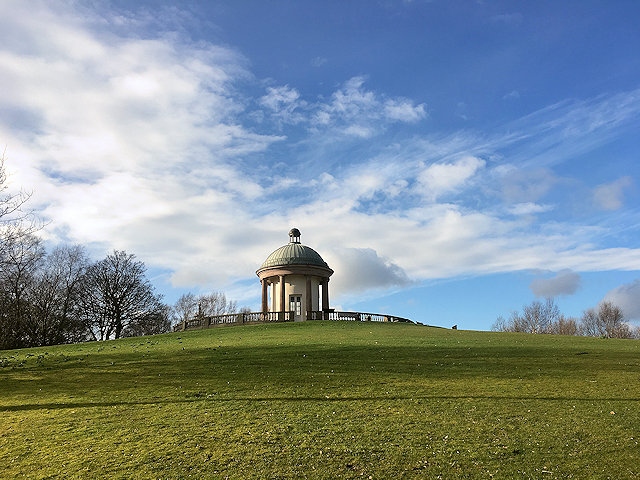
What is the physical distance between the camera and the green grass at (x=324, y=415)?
12.6m

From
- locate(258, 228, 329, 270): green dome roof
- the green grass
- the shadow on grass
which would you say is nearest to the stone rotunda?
locate(258, 228, 329, 270): green dome roof

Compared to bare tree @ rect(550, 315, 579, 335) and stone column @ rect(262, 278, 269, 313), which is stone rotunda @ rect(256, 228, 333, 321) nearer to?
stone column @ rect(262, 278, 269, 313)

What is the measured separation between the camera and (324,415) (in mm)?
16156

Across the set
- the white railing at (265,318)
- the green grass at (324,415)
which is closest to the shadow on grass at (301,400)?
the green grass at (324,415)

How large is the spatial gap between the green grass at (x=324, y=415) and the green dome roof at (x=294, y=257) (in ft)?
97.1

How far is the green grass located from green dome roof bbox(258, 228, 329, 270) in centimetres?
2958

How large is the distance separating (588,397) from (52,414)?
54.6ft

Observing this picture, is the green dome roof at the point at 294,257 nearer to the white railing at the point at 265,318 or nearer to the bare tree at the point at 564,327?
the white railing at the point at 265,318

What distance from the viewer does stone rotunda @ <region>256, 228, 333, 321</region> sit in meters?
57.8

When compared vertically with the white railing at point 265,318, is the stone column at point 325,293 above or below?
above

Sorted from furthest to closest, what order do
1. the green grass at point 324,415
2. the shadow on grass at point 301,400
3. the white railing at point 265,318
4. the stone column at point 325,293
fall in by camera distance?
the stone column at point 325,293 < the white railing at point 265,318 < the shadow on grass at point 301,400 < the green grass at point 324,415

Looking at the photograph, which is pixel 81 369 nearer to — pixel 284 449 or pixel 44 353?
pixel 44 353

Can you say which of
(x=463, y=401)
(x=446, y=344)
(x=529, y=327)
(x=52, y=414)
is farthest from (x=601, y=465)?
(x=529, y=327)

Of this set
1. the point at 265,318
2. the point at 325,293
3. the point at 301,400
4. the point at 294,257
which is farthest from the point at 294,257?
the point at 301,400
